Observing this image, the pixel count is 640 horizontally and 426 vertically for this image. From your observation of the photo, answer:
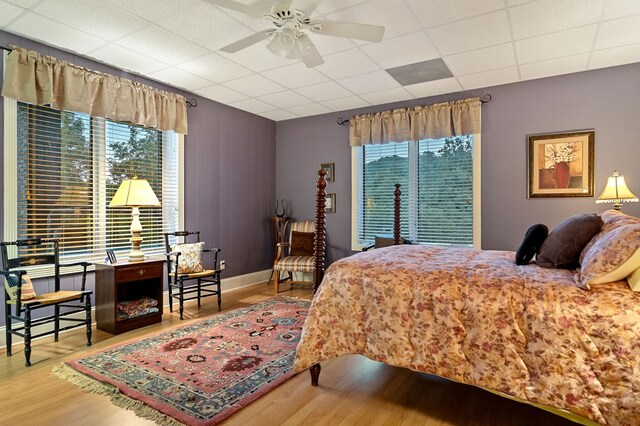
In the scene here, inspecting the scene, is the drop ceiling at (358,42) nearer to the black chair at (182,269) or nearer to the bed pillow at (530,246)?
Answer: the bed pillow at (530,246)

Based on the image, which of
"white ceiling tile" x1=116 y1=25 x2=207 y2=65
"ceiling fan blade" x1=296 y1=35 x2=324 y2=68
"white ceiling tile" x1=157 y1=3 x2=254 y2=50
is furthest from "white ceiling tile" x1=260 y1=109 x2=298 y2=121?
"ceiling fan blade" x1=296 y1=35 x2=324 y2=68

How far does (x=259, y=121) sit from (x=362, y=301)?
14.1 ft

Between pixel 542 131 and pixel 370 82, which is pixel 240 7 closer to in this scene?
pixel 370 82

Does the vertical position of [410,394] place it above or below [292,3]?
below

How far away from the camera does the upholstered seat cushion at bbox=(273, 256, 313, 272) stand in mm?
4957

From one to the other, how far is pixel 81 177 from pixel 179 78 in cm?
152

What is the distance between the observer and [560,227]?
87.7 inches

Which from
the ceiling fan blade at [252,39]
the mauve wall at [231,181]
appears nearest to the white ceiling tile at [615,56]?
the ceiling fan blade at [252,39]

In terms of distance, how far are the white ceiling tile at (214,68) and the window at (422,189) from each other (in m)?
2.15

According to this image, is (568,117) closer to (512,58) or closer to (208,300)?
(512,58)

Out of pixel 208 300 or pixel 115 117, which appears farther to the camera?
pixel 208 300

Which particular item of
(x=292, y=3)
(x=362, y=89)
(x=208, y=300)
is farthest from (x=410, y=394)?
(x=362, y=89)

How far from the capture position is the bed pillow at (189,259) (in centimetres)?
402

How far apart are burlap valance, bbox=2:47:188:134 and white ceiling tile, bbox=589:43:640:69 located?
459cm
